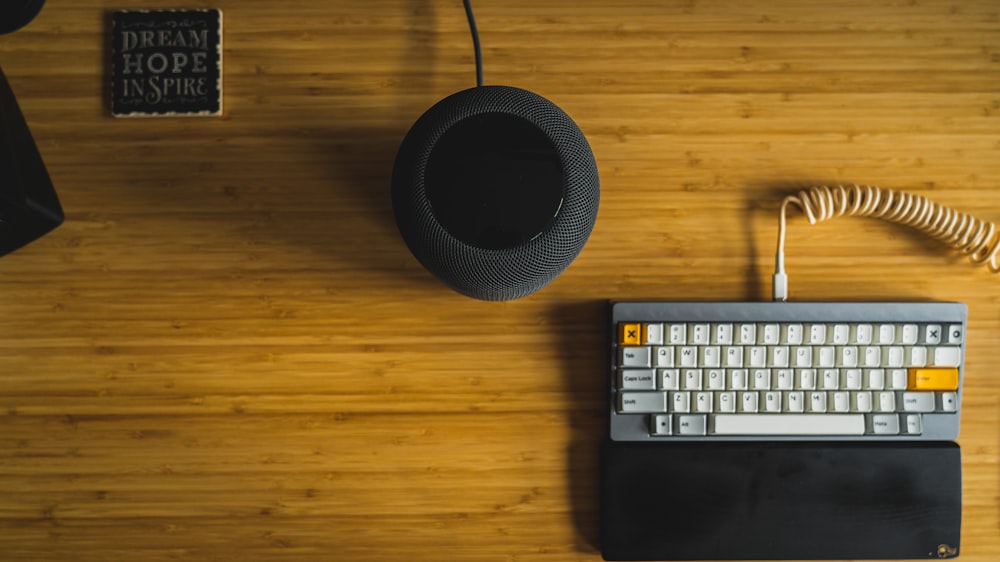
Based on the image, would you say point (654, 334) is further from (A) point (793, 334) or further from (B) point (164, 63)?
(B) point (164, 63)

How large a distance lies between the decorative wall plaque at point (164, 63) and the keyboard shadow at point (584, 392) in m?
0.56

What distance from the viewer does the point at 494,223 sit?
679mm

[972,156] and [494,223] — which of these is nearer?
[494,223]

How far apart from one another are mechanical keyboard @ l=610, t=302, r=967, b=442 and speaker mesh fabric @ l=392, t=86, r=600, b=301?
17cm

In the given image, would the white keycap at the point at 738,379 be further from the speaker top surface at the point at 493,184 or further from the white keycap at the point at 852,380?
the speaker top surface at the point at 493,184

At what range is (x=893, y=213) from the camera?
85cm

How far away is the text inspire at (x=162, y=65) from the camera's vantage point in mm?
869

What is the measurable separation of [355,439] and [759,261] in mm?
590

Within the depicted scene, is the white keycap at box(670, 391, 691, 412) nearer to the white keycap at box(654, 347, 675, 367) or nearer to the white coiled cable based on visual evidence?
the white keycap at box(654, 347, 675, 367)

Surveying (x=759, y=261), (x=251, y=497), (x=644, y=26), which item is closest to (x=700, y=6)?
(x=644, y=26)

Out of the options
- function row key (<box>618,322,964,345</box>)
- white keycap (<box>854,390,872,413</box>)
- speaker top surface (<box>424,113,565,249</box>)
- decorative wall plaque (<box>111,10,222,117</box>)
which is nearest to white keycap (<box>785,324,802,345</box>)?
function row key (<box>618,322,964,345</box>)

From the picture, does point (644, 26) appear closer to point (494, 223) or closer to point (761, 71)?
point (761, 71)

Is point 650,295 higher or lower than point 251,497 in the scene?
higher

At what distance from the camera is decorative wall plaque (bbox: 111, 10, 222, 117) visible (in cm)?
87
